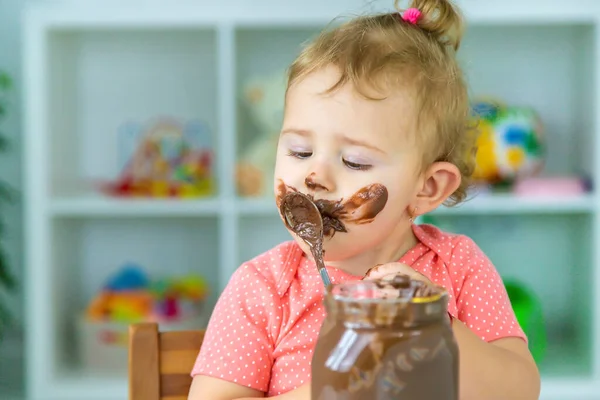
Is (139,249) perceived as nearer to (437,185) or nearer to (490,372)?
(437,185)

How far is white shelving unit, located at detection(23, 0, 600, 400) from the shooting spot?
2.69 metres

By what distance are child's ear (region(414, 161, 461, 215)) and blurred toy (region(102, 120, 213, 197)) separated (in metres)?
1.84

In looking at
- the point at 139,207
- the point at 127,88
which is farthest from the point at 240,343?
the point at 127,88

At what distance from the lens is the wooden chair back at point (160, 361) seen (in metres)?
1.05

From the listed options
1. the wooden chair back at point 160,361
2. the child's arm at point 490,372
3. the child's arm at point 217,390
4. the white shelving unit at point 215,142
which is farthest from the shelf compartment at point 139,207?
the child's arm at point 490,372

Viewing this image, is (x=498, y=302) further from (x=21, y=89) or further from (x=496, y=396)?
(x=21, y=89)

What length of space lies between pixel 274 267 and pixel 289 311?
6cm

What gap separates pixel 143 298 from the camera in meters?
2.83

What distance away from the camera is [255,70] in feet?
9.98

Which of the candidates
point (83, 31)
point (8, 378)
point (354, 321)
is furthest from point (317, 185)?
point (8, 378)

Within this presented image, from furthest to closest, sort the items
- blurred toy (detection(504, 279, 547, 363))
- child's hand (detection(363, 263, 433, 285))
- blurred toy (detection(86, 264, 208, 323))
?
blurred toy (detection(86, 264, 208, 323))
blurred toy (detection(504, 279, 547, 363))
child's hand (detection(363, 263, 433, 285))

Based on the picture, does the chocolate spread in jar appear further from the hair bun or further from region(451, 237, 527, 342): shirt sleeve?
the hair bun

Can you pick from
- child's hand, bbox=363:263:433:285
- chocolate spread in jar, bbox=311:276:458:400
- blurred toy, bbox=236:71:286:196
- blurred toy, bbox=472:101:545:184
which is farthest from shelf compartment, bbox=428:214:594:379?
chocolate spread in jar, bbox=311:276:458:400

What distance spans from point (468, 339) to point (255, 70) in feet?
7.77
